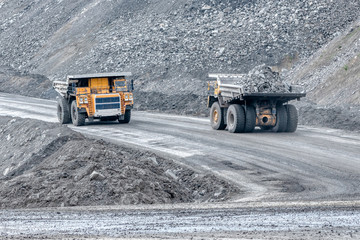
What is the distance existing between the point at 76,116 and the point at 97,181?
514 inches

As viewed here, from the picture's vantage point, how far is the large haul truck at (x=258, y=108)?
20.3m

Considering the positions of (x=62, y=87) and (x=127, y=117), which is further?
(x=62, y=87)

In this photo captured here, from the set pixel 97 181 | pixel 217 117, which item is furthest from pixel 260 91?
pixel 97 181

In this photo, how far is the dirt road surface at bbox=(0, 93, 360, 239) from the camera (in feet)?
27.6

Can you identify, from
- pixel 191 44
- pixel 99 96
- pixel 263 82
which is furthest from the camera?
pixel 191 44

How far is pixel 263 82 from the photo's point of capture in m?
20.6

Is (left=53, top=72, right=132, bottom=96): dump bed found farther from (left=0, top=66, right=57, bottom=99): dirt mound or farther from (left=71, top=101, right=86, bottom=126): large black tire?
(left=0, top=66, right=57, bottom=99): dirt mound

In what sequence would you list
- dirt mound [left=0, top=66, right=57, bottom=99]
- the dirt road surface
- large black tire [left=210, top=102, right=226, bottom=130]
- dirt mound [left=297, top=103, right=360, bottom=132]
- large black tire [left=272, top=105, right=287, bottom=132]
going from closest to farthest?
the dirt road surface
large black tire [left=272, top=105, right=287, bottom=132]
large black tire [left=210, top=102, right=226, bottom=130]
dirt mound [left=297, top=103, right=360, bottom=132]
dirt mound [left=0, top=66, right=57, bottom=99]

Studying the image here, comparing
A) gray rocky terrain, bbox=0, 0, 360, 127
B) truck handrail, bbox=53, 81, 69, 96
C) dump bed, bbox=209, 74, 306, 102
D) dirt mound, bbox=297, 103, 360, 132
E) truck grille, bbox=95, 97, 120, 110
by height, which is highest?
gray rocky terrain, bbox=0, 0, 360, 127

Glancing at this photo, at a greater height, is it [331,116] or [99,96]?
[99,96]

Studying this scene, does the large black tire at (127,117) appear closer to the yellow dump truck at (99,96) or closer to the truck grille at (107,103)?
the yellow dump truck at (99,96)

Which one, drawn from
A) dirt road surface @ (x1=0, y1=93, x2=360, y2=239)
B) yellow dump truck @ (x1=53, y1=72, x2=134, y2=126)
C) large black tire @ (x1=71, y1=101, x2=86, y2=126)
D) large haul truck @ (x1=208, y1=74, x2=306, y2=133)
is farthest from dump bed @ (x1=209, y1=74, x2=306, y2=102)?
large black tire @ (x1=71, y1=101, x2=86, y2=126)

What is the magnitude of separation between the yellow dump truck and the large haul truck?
4.97m

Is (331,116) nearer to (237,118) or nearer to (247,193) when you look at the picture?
(237,118)
